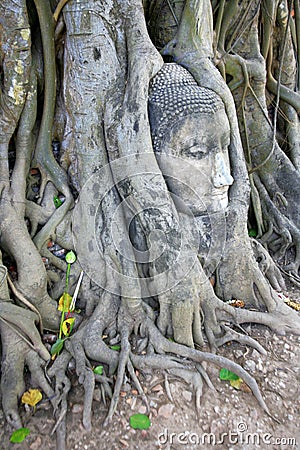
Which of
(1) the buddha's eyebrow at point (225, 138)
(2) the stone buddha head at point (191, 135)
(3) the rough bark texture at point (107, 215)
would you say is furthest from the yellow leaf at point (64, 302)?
(1) the buddha's eyebrow at point (225, 138)

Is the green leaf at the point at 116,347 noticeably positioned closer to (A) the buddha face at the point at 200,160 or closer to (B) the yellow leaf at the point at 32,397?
(B) the yellow leaf at the point at 32,397

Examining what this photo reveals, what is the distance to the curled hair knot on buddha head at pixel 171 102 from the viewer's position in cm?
233

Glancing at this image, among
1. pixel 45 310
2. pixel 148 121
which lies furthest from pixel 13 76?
pixel 45 310

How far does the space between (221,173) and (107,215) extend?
81 cm

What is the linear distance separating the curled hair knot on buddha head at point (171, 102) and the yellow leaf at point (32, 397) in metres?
1.57

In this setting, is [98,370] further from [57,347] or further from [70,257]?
[70,257]

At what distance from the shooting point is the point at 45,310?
237 cm

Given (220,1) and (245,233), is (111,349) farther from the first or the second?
(220,1)

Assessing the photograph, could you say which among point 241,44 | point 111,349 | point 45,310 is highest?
point 241,44

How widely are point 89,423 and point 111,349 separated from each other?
1.37 feet

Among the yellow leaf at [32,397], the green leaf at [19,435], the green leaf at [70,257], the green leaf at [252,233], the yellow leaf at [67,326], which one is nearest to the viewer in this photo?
the green leaf at [19,435]

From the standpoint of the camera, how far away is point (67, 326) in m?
2.34

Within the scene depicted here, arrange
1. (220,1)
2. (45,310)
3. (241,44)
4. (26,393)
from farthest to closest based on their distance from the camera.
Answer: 1. (241,44)
2. (220,1)
3. (45,310)
4. (26,393)

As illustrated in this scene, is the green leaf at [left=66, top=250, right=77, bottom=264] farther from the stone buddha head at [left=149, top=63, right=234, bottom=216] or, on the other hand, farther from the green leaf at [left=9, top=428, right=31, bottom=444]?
the green leaf at [left=9, top=428, right=31, bottom=444]
